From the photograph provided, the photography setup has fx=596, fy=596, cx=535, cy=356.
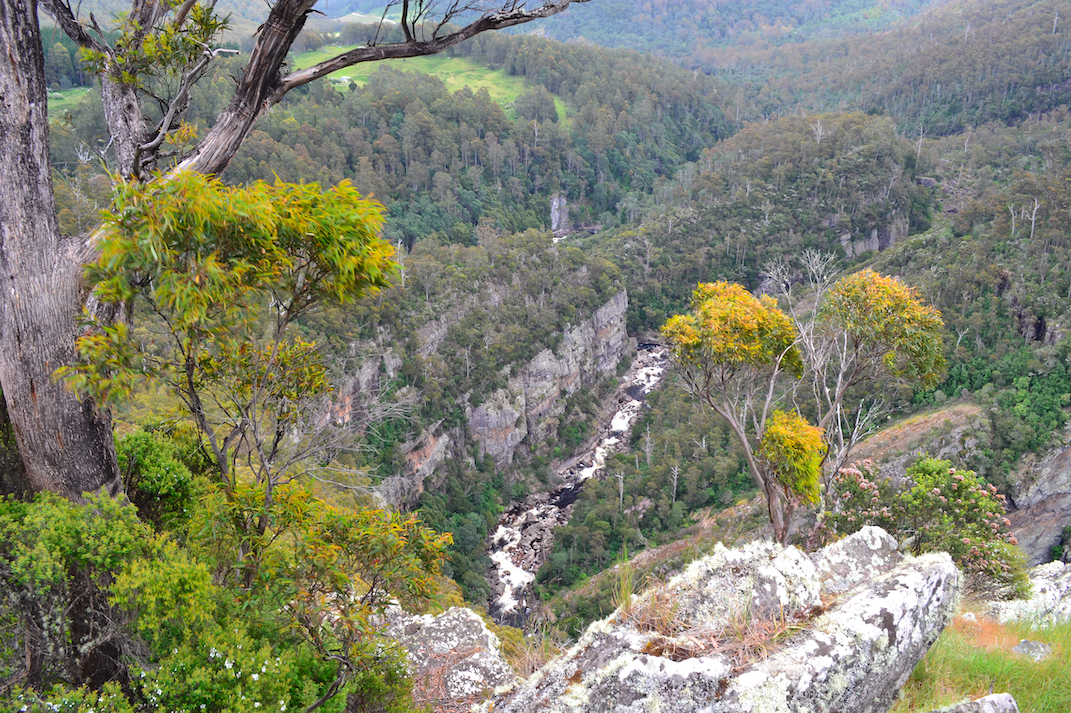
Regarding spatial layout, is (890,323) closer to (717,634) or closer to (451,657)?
(717,634)

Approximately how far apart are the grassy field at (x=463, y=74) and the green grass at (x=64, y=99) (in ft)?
137

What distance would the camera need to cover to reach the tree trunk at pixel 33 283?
12.1 feet

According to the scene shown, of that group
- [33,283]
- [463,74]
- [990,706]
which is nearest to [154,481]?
[33,283]

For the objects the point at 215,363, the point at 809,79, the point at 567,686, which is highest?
the point at 809,79

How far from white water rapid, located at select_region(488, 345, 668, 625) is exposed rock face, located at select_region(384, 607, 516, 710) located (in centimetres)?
2563

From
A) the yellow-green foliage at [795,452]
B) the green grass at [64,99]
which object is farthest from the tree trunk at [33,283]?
the green grass at [64,99]

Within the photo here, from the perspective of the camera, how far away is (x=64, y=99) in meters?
61.2

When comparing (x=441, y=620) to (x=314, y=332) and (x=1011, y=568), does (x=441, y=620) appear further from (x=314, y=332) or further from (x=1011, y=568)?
(x=314, y=332)

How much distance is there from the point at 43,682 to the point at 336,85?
314 ft

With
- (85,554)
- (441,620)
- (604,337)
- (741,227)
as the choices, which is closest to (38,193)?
(85,554)

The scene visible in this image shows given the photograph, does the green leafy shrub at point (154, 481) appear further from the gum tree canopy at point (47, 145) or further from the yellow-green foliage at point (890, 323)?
the yellow-green foliage at point (890, 323)

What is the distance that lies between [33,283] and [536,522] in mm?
39322

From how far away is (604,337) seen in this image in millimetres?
59688

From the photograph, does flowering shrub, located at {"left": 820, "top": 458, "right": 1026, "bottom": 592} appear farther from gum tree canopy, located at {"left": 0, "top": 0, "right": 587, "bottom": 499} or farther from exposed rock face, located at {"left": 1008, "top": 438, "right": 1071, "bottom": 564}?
exposed rock face, located at {"left": 1008, "top": 438, "right": 1071, "bottom": 564}
